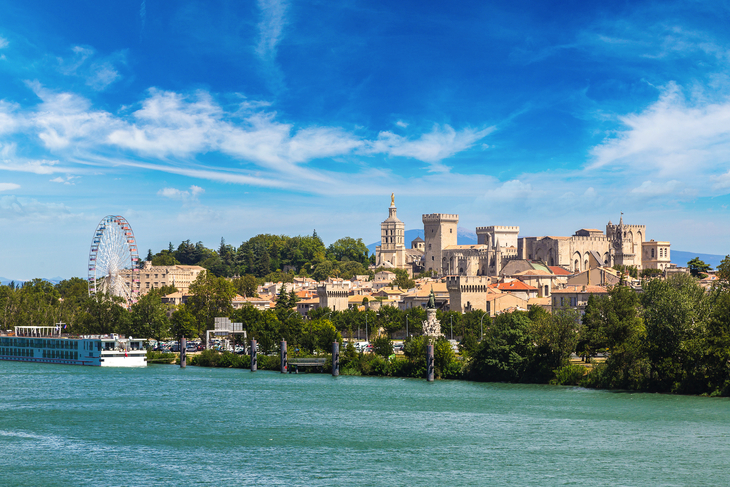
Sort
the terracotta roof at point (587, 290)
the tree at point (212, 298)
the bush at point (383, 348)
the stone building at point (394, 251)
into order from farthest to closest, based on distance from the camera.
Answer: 1. the stone building at point (394, 251)
2. the tree at point (212, 298)
3. the terracotta roof at point (587, 290)
4. the bush at point (383, 348)

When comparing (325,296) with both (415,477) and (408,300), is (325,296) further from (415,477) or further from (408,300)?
(415,477)

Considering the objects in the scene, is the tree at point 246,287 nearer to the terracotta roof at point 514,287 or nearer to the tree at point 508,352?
the terracotta roof at point 514,287

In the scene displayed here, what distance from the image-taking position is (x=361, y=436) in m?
34.9

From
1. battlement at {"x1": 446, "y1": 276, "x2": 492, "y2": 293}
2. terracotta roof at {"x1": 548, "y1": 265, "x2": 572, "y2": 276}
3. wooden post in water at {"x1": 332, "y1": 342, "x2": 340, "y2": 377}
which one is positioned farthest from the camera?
terracotta roof at {"x1": 548, "y1": 265, "x2": 572, "y2": 276}

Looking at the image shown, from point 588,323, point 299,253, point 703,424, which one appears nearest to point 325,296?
point 588,323

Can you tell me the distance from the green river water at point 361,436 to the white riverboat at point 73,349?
17.2 meters

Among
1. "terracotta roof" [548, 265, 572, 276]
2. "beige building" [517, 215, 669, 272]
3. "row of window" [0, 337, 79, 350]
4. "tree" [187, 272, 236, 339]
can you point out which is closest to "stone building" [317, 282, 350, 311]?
"tree" [187, 272, 236, 339]

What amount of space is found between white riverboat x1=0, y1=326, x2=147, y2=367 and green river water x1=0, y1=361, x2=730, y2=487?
56.6ft

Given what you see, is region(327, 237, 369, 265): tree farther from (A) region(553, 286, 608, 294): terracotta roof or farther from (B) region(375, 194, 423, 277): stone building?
(A) region(553, 286, 608, 294): terracotta roof

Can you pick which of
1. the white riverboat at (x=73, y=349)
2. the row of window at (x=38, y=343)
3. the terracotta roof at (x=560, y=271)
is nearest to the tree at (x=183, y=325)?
the white riverboat at (x=73, y=349)

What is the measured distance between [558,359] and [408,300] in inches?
1865

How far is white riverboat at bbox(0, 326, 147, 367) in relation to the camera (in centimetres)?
6894

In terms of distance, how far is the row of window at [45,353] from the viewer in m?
72.1

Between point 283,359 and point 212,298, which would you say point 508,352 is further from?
point 212,298
